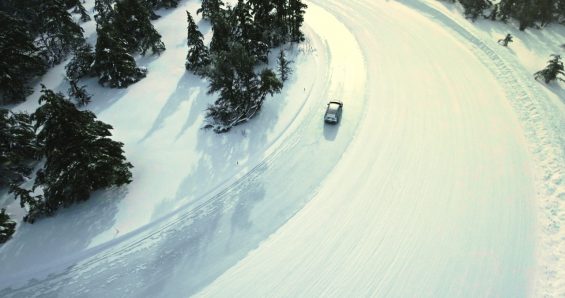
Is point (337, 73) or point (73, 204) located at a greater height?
point (337, 73)

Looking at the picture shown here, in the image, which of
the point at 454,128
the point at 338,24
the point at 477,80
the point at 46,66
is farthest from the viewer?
the point at 338,24

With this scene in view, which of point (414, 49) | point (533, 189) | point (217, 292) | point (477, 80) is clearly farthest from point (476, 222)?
point (414, 49)

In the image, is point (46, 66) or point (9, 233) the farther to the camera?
point (46, 66)

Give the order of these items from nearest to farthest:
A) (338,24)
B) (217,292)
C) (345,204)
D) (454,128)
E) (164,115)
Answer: (217,292) → (345,204) → (454,128) → (164,115) → (338,24)

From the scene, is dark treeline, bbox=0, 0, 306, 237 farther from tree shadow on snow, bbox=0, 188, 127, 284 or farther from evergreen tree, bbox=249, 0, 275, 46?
tree shadow on snow, bbox=0, 188, 127, 284

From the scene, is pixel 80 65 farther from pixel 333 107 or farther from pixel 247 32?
pixel 333 107

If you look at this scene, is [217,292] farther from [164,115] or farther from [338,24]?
[338,24]

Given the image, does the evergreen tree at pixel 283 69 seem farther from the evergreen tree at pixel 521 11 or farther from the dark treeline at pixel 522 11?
the evergreen tree at pixel 521 11
